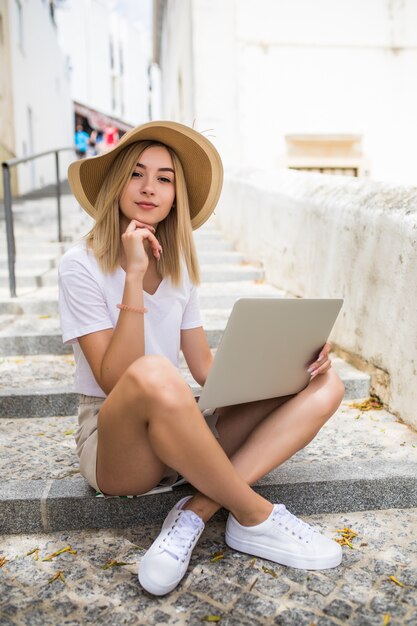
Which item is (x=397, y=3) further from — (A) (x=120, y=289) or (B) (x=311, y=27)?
(A) (x=120, y=289)

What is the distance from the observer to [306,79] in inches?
342

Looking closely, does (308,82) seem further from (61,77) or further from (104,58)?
(104,58)

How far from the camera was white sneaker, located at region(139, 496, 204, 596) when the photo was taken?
5.65 feet

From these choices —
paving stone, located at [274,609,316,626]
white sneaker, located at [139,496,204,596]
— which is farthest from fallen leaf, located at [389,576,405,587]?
white sneaker, located at [139,496,204,596]

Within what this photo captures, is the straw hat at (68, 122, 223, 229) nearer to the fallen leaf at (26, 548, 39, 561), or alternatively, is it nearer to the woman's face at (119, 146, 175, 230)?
the woman's face at (119, 146, 175, 230)

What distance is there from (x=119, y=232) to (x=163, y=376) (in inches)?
21.4

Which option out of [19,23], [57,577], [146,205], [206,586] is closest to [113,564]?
[57,577]

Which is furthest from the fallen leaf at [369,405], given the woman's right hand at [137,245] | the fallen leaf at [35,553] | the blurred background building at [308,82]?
the blurred background building at [308,82]

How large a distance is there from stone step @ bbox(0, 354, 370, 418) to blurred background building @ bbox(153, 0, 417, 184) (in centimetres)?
567

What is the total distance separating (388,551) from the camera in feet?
6.43

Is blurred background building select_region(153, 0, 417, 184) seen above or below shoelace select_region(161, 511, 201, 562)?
above

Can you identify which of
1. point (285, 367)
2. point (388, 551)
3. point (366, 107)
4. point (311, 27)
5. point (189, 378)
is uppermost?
point (311, 27)

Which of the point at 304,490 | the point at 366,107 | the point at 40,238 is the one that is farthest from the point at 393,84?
the point at 304,490

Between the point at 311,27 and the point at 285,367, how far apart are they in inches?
304
